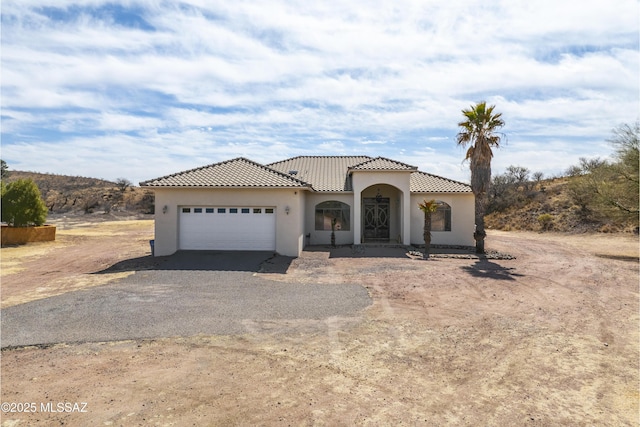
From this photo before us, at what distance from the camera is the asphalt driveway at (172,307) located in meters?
8.08

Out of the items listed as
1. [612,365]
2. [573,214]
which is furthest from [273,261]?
[573,214]

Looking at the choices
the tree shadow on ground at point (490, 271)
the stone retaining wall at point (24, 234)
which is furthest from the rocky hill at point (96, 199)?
the tree shadow on ground at point (490, 271)

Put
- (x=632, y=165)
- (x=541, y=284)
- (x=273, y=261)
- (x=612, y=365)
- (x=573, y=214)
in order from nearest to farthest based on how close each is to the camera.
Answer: (x=612, y=365) < (x=541, y=284) < (x=273, y=261) < (x=632, y=165) < (x=573, y=214)

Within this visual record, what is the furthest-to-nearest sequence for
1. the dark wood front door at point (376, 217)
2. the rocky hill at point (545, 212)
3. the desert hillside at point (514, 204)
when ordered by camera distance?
the desert hillside at point (514, 204) → the rocky hill at point (545, 212) → the dark wood front door at point (376, 217)

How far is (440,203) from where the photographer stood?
75.8ft

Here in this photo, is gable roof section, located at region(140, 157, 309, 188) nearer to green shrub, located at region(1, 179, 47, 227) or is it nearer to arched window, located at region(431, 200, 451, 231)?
arched window, located at region(431, 200, 451, 231)

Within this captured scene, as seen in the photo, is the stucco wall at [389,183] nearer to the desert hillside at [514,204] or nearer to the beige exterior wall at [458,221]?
the beige exterior wall at [458,221]

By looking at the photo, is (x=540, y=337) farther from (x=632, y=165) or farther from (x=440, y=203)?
(x=632, y=165)

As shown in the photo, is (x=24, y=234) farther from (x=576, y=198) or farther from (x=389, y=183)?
(x=576, y=198)

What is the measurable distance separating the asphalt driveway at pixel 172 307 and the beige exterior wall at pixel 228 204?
3685mm

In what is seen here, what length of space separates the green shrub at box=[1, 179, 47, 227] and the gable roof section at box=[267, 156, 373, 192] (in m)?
14.6

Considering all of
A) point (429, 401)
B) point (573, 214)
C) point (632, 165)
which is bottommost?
point (429, 401)

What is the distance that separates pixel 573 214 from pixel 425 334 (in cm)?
3432

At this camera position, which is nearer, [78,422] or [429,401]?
[78,422]
